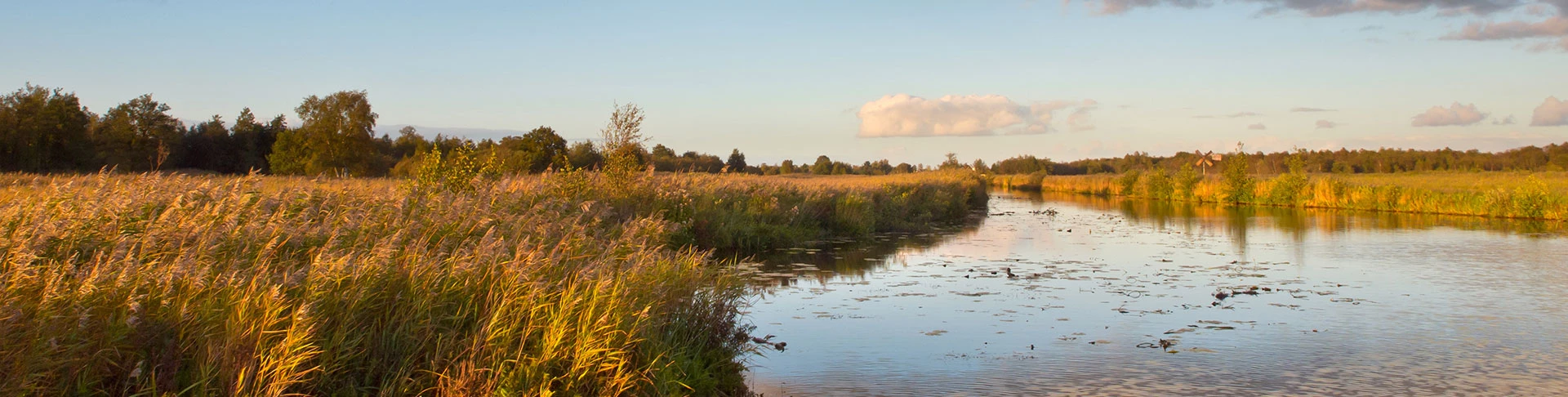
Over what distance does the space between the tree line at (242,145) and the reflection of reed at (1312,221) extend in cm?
1393

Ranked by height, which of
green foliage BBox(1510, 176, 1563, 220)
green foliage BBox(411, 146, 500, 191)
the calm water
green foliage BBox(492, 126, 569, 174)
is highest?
green foliage BBox(492, 126, 569, 174)

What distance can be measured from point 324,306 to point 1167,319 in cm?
755

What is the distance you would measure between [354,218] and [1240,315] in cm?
818

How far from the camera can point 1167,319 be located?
912 cm

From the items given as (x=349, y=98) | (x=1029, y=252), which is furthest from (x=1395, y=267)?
(x=349, y=98)

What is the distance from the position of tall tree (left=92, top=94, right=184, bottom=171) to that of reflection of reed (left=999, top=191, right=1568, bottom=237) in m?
31.5

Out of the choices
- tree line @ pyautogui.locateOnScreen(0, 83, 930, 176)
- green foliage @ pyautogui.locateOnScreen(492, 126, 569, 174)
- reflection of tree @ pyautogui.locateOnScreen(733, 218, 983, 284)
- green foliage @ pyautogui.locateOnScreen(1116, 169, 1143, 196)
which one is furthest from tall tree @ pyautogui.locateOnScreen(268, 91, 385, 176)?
green foliage @ pyautogui.locateOnScreen(1116, 169, 1143, 196)

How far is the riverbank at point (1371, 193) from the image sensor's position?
27.4m

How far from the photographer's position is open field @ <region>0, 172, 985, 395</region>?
399 centimetres

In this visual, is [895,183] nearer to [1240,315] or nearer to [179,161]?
[1240,315]

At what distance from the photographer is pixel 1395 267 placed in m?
14.1

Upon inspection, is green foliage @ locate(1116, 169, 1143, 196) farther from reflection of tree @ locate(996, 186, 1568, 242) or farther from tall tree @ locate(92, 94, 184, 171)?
tall tree @ locate(92, 94, 184, 171)

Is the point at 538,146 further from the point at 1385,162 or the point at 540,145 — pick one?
the point at 1385,162

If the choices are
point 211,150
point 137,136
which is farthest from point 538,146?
point 211,150
